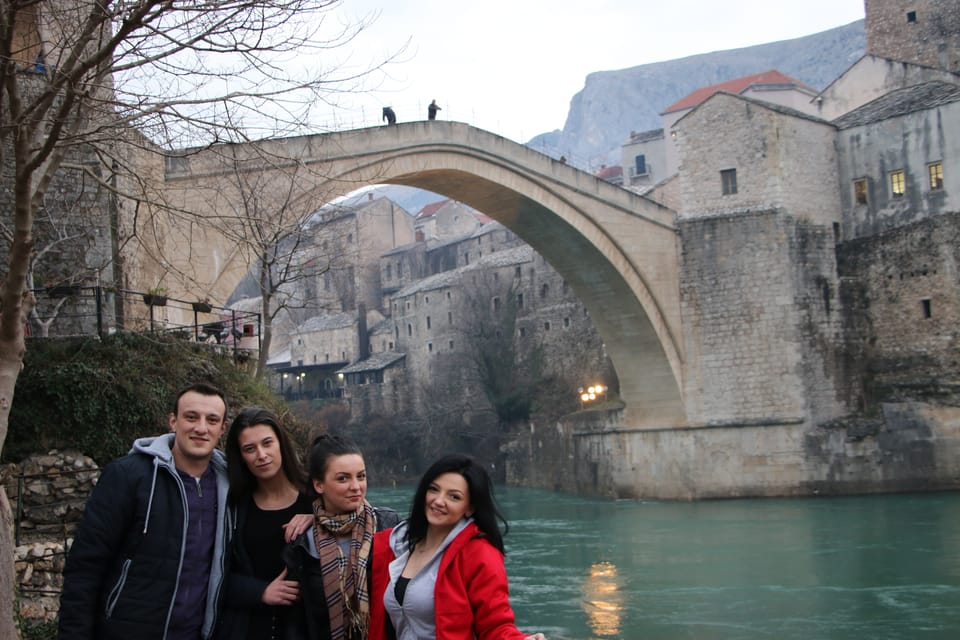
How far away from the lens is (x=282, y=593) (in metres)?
2.82

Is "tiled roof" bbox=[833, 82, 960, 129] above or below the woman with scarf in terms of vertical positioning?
above

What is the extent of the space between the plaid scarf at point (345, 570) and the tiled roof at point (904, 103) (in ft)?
58.7

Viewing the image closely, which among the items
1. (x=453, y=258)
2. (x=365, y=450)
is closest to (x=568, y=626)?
(x=365, y=450)

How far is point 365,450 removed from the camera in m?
33.1

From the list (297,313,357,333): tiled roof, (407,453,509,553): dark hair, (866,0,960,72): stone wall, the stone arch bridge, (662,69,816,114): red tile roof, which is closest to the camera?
(407,453,509,553): dark hair

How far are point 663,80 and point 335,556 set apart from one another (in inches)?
4779

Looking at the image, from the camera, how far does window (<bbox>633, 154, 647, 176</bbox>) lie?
44781 millimetres

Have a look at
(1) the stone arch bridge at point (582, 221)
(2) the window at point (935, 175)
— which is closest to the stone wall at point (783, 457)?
(1) the stone arch bridge at point (582, 221)

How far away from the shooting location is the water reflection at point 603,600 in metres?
→ 9.75

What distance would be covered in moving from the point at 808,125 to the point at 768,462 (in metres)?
5.98

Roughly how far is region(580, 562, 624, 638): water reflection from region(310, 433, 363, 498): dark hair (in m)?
6.95

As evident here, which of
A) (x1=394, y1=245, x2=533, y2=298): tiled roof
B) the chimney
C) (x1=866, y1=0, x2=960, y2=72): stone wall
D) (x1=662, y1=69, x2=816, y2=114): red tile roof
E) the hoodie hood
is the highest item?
(x1=662, y1=69, x2=816, y2=114): red tile roof

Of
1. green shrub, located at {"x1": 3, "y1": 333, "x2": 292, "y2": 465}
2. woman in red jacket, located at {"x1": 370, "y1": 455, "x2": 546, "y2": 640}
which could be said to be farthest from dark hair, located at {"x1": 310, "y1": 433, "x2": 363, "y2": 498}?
green shrub, located at {"x1": 3, "y1": 333, "x2": 292, "y2": 465}

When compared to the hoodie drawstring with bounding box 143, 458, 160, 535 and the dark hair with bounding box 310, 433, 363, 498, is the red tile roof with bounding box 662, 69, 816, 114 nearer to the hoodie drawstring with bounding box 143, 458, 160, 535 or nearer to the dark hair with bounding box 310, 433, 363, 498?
the dark hair with bounding box 310, 433, 363, 498
